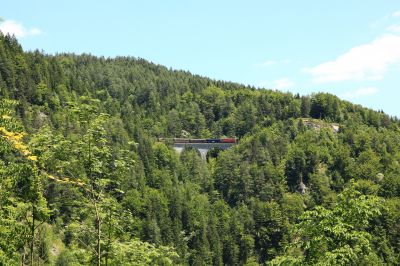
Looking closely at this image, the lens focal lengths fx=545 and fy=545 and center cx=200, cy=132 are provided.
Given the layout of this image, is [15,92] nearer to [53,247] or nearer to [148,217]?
[148,217]

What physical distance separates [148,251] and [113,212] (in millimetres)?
2482

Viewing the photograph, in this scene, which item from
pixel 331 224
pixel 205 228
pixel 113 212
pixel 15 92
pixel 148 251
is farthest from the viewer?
pixel 15 92

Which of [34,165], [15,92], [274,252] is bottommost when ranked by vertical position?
[274,252]

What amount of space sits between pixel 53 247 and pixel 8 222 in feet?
360

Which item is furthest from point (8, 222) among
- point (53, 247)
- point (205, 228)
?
point (205, 228)

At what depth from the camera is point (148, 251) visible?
68.8ft

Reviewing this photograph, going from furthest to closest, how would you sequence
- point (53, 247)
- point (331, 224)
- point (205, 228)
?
point (205, 228), point (53, 247), point (331, 224)

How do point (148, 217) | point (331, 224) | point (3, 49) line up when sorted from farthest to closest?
point (3, 49)
point (148, 217)
point (331, 224)

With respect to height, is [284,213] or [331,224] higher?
[331,224]

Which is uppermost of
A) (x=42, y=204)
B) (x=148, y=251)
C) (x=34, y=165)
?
(x=34, y=165)

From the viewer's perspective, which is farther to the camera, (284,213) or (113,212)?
(284,213)

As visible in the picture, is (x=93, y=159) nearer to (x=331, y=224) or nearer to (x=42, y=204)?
(x=42, y=204)

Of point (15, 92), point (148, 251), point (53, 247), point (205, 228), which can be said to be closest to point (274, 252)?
point (205, 228)

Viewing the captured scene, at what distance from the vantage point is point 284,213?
192750mm
